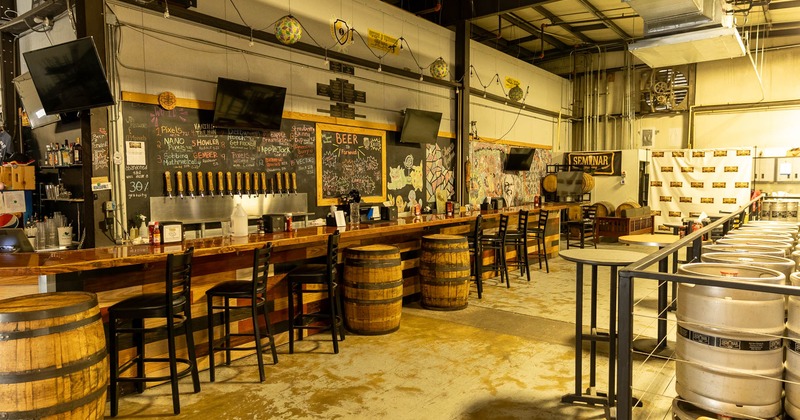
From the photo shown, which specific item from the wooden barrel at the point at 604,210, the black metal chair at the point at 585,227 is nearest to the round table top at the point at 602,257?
the black metal chair at the point at 585,227

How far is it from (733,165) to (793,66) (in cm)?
255

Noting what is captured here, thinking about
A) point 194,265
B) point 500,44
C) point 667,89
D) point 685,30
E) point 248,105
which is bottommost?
point 194,265

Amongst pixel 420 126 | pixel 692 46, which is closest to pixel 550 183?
pixel 420 126

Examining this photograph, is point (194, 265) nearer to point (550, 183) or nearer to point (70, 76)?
point (70, 76)

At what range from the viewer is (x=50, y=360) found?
2.46 meters

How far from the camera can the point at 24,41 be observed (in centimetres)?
580

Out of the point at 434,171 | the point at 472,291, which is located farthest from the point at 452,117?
Result: the point at 472,291

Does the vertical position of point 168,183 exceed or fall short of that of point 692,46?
it falls short

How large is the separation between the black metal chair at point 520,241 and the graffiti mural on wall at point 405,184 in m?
1.79

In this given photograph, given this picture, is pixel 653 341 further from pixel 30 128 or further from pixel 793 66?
pixel 793 66

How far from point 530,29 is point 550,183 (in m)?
3.86

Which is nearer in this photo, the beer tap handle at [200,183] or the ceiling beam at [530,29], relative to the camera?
the beer tap handle at [200,183]

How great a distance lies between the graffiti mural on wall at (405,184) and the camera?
27.3 feet

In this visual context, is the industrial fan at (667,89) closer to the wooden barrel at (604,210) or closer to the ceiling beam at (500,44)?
the ceiling beam at (500,44)
